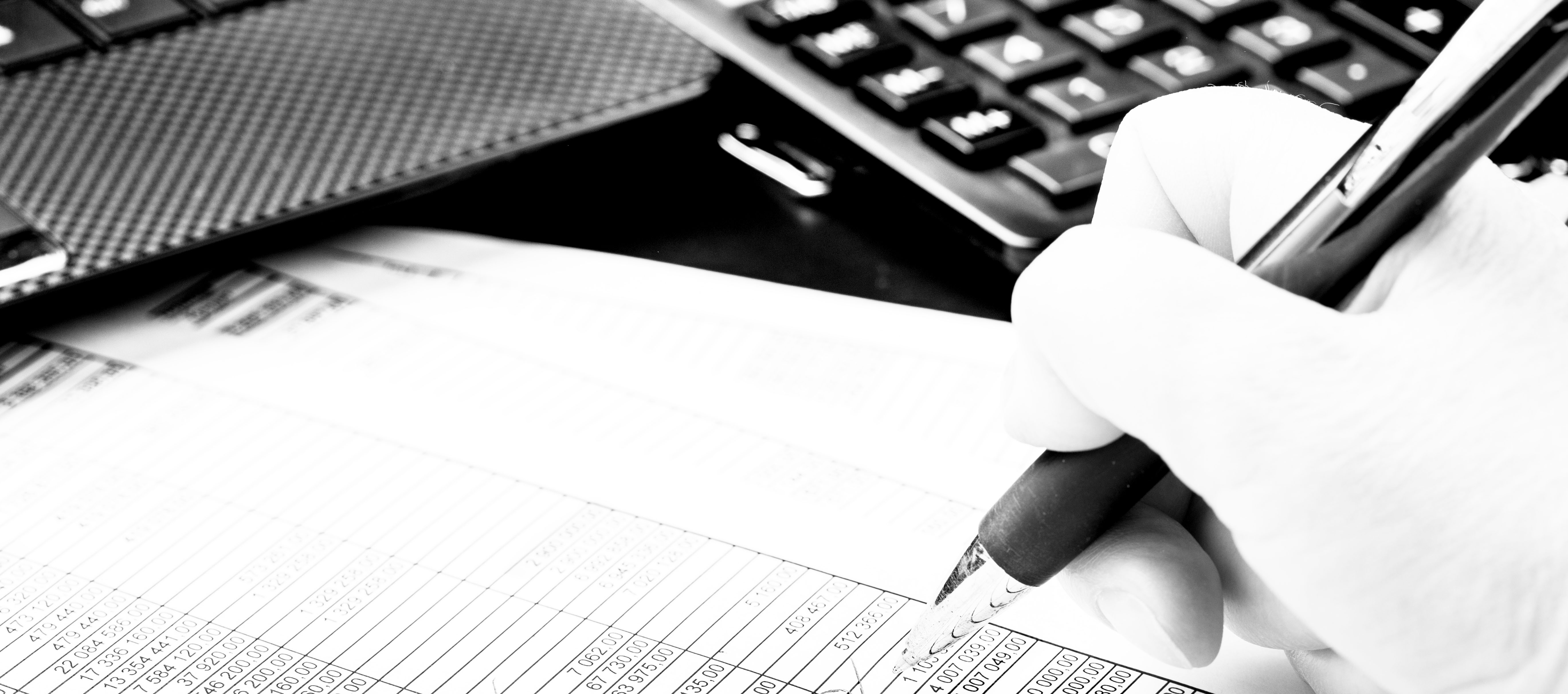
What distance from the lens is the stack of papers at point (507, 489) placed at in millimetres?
402

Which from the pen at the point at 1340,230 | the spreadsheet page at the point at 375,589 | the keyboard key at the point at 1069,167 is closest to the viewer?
the pen at the point at 1340,230

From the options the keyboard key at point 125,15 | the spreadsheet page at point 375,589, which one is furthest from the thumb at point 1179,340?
the keyboard key at point 125,15

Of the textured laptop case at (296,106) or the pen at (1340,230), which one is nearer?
the pen at (1340,230)

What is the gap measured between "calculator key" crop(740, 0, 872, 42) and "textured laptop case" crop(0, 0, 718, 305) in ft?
0.11

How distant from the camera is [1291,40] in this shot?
2.02 ft

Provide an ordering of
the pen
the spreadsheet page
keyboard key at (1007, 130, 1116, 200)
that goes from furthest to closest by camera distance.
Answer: keyboard key at (1007, 130, 1116, 200)
the spreadsheet page
the pen

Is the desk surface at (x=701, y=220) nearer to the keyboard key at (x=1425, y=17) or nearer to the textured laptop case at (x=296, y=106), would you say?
the textured laptop case at (x=296, y=106)

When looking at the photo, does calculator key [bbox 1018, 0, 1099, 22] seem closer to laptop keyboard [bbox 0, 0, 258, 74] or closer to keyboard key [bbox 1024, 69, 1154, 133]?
keyboard key [bbox 1024, 69, 1154, 133]

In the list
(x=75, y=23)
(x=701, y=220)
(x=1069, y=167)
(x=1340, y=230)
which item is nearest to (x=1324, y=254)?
(x=1340, y=230)

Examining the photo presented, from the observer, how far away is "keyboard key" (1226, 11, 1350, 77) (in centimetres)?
60

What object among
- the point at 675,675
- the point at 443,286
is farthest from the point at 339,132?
the point at 675,675

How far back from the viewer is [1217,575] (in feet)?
1.28

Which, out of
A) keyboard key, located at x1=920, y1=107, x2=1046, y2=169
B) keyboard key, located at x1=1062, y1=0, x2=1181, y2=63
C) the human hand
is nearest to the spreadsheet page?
the human hand

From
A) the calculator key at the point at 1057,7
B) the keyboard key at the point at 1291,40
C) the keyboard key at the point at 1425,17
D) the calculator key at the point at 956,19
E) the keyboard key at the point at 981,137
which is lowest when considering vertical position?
the keyboard key at the point at 981,137
